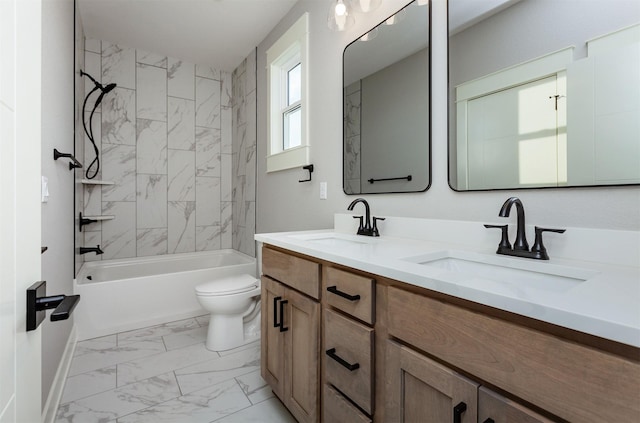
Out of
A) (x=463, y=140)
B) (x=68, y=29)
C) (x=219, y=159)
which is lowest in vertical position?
(x=463, y=140)

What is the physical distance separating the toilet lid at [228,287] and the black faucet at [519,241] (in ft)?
5.51

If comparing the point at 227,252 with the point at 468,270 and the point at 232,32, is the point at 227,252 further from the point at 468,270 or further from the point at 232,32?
the point at 468,270

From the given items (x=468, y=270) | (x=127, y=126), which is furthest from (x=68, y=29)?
(x=468, y=270)

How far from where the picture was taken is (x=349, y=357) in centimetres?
103

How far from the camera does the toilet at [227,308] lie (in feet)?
6.95

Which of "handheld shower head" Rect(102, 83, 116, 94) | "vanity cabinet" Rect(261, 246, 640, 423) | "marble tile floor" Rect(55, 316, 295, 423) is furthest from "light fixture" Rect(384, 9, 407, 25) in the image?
"handheld shower head" Rect(102, 83, 116, 94)

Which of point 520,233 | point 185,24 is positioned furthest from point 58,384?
point 185,24

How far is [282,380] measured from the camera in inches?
56.5

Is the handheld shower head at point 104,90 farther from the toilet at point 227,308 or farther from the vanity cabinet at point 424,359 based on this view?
the vanity cabinet at point 424,359

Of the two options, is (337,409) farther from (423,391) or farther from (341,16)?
(341,16)

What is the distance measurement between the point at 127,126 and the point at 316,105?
2.30 meters

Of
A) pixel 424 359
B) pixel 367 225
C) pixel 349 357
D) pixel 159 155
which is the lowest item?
pixel 349 357

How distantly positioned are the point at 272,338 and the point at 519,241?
1.19 m

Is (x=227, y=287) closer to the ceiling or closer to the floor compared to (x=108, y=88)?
closer to the floor
